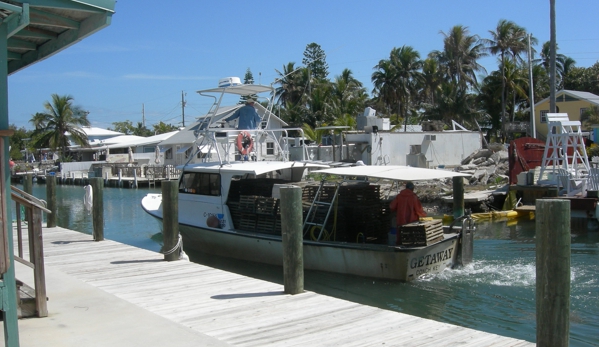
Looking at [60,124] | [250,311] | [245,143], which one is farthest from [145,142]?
[250,311]

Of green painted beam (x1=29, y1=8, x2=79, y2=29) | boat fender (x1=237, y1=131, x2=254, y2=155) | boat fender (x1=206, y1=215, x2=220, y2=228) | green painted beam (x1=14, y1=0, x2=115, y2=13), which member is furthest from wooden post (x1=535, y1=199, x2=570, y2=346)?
boat fender (x1=237, y1=131, x2=254, y2=155)

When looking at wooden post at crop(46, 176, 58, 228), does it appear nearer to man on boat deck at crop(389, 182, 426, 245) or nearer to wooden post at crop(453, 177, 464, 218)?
man on boat deck at crop(389, 182, 426, 245)

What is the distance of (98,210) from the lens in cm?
1275

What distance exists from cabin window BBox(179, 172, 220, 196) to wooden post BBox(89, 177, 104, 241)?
8.02 feet

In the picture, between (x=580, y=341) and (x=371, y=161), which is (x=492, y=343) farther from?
(x=371, y=161)

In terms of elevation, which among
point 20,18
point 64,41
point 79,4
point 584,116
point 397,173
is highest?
point 584,116

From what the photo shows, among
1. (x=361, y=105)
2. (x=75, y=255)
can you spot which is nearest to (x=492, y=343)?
(x=75, y=255)

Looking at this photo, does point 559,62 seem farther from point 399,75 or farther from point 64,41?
point 64,41

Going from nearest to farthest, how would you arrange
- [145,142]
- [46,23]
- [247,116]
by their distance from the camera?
[46,23]
[247,116]
[145,142]

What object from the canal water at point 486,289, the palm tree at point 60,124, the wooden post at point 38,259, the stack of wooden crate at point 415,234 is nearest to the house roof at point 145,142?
the palm tree at point 60,124

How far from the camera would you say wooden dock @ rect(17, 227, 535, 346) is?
598cm

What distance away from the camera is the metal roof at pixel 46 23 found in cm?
457

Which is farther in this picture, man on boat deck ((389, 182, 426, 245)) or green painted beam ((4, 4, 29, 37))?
man on boat deck ((389, 182, 426, 245))

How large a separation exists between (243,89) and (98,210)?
480cm
